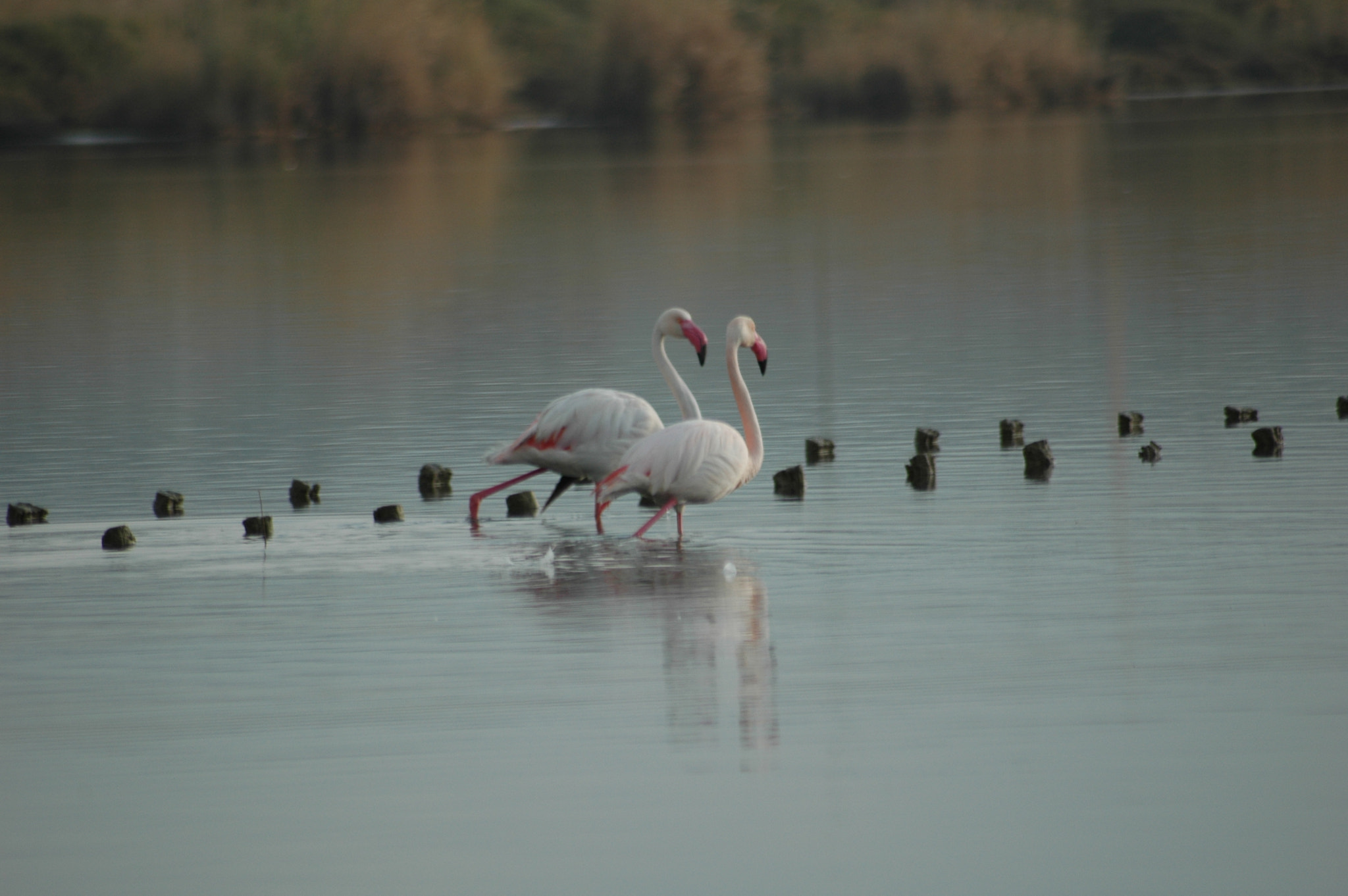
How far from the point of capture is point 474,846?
18.0 ft

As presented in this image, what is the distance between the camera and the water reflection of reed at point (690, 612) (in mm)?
6547

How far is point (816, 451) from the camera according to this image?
11148 millimetres

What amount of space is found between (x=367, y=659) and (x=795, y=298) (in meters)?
12.4

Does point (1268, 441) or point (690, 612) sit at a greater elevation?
point (1268, 441)

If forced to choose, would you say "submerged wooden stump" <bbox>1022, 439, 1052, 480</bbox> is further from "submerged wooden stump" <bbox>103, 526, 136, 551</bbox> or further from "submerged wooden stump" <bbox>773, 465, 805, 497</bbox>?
"submerged wooden stump" <bbox>103, 526, 136, 551</bbox>

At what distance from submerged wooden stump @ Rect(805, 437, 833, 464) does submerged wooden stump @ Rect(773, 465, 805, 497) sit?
779mm

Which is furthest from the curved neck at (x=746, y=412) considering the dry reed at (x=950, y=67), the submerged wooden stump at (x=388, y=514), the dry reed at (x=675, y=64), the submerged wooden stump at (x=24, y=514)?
the dry reed at (x=950, y=67)

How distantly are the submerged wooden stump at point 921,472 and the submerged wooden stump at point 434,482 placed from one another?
7.67 ft

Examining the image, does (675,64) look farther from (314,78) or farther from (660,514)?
(660,514)

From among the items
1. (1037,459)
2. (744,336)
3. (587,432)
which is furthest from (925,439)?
(587,432)

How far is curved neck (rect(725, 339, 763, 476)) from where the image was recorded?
987cm

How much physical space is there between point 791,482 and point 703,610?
239 cm

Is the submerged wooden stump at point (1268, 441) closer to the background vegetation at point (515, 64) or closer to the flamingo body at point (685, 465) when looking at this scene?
the flamingo body at point (685, 465)

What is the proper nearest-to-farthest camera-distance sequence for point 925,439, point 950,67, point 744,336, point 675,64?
point 744,336 → point 925,439 → point 675,64 → point 950,67
